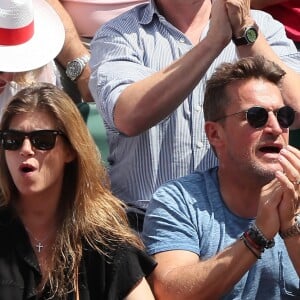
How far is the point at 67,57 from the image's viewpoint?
484 centimetres

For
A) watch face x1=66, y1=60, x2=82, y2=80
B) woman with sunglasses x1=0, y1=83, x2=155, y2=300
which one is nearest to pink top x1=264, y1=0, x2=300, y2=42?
watch face x1=66, y1=60, x2=82, y2=80

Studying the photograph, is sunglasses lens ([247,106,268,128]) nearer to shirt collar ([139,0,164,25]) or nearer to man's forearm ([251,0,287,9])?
shirt collar ([139,0,164,25])

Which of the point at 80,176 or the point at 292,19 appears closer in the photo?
the point at 80,176

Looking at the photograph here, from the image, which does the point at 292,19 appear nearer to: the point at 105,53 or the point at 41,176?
the point at 105,53

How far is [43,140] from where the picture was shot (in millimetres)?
3457

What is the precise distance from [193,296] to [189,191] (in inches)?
16.4

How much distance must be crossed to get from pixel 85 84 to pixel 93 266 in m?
1.52

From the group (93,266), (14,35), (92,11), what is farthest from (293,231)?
(92,11)

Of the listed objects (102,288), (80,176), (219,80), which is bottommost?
(102,288)

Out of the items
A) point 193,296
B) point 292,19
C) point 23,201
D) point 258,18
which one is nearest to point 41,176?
point 23,201

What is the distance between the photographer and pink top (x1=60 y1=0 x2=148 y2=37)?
492cm

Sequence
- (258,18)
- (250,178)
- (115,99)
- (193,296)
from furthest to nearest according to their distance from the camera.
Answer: (258,18), (115,99), (250,178), (193,296)

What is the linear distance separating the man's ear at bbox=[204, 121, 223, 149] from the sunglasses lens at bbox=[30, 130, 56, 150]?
58 centimetres

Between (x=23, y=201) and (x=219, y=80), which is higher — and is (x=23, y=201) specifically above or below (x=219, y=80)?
below
